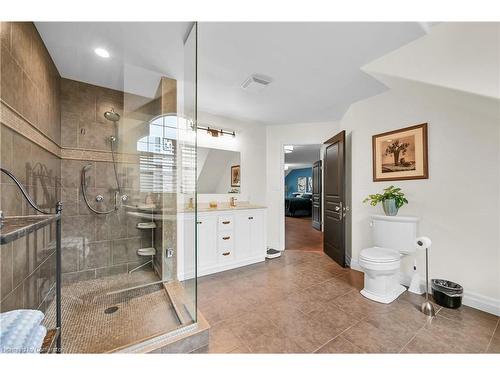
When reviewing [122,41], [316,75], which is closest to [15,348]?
[122,41]

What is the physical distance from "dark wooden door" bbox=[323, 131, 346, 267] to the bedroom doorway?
2.16 ft

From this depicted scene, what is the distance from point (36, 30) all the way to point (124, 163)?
4.33 ft

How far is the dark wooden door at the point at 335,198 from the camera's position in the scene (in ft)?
9.45

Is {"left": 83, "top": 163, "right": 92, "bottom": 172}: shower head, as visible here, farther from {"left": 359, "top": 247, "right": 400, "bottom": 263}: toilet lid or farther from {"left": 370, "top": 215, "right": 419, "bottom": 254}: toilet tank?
{"left": 370, "top": 215, "right": 419, "bottom": 254}: toilet tank

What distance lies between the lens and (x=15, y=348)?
77cm

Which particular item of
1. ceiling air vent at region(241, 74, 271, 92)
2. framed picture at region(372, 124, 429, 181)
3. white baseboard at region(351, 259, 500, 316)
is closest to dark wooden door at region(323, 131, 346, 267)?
framed picture at region(372, 124, 429, 181)

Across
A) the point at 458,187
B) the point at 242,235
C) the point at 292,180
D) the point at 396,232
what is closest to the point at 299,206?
the point at 292,180

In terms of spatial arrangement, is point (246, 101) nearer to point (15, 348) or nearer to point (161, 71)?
point (161, 71)

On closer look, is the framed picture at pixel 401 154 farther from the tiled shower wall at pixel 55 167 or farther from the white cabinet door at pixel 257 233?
the tiled shower wall at pixel 55 167

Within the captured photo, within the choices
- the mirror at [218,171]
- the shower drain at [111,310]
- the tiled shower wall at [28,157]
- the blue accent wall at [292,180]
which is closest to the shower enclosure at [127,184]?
the shower drain at [111,310]

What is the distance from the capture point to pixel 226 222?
273 centimetres

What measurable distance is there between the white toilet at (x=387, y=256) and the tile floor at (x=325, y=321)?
12cm

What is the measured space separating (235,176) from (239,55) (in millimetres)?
1908
